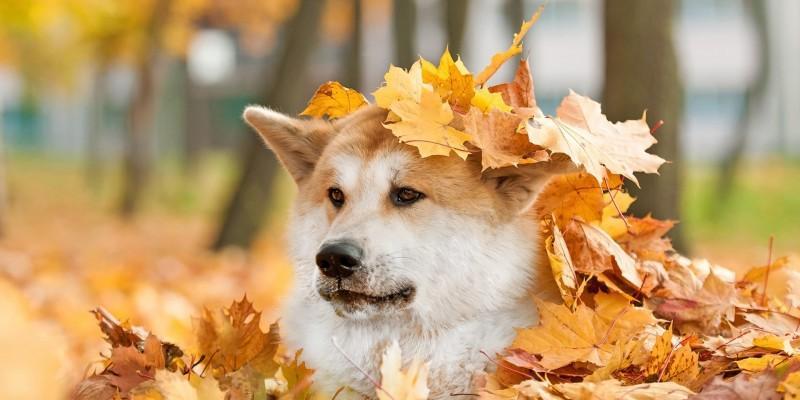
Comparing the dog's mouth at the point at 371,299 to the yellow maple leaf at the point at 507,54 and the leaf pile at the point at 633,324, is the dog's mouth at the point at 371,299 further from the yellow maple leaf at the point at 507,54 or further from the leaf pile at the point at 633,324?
the yellow maple leaf at the point at 507,54

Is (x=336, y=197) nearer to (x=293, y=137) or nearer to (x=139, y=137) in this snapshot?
(x=293, y=137)

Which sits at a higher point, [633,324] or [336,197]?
[336,197]

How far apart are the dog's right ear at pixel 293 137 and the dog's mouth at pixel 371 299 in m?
0.82

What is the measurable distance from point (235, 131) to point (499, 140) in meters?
45.5

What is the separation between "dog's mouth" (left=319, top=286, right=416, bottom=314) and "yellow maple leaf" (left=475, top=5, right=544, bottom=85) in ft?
2.63

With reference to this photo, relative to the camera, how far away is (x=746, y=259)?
13961mm

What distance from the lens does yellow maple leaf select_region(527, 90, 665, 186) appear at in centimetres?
311

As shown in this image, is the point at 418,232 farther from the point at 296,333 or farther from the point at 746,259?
the point at 746,259

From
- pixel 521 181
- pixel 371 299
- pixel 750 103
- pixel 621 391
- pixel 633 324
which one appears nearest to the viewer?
pixel 621 391

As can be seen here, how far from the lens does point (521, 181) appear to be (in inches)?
134

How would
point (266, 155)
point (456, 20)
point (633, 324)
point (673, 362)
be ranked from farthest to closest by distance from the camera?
point (266, 155) → point (456, 20) → point (633, 324) → point (673, 362)

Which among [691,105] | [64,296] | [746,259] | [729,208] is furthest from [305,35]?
[691,105]

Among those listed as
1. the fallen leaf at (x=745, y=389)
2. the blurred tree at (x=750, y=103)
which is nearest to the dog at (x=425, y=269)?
the fallen leaf at (x=745, y=389)

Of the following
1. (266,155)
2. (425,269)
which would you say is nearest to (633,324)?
(425,269)
